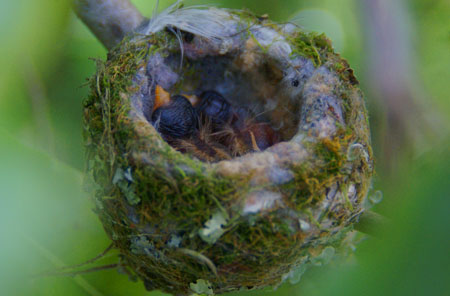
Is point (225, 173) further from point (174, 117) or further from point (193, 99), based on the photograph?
point (193, 99)

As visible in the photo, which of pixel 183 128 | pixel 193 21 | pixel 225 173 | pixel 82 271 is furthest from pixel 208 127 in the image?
pixel 82 271

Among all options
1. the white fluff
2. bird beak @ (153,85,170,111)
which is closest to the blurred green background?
the white fluff

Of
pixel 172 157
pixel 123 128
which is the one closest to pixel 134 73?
pixel 123 128

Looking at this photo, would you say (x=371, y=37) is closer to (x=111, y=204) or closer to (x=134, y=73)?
(x=134, y=73)

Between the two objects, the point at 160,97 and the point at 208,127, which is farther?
the point at 208,127

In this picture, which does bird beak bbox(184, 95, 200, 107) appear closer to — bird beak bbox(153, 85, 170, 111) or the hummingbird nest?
bird beak bbox(153, 85, 170, 111)

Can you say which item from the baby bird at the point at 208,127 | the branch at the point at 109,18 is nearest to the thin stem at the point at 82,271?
the baby bird at the point at 208,127
